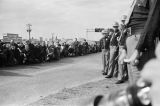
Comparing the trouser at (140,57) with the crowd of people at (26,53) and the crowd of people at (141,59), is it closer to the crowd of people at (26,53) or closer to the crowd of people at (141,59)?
the crowd of people at (141,59)

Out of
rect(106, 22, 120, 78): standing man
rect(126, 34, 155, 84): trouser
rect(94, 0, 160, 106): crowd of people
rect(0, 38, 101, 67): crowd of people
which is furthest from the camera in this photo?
rect(0, 38, 101, 67): crowd of people

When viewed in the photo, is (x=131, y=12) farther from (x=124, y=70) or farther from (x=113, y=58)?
(x=113, y=58)

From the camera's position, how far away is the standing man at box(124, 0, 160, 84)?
92.6 inches

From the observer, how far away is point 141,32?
2.71 meters

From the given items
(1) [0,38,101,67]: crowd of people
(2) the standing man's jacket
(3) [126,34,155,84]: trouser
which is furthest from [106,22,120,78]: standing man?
(1) [0,38,101,67]: crowd of people

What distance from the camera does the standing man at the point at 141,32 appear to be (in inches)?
92.6

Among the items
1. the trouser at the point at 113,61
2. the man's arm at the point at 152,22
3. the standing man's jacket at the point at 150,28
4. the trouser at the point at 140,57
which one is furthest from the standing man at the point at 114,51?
the man's arm at the point at 152,22

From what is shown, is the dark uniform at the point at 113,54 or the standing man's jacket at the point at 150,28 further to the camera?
the dark uniform at the point at 113,54

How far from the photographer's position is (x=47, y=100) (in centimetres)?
688

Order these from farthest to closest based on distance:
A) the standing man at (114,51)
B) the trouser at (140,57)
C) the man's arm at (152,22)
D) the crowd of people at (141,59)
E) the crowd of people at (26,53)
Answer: the crowd of people at (26,53), the standing man at (114,51), the trouser at (140,57), the man's arm at (152,22), the crowd of people at (141,59)

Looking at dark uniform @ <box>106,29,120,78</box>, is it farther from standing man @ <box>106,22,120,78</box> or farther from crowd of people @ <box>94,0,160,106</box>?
crowd of people @ <box>94,0,160,106</box>

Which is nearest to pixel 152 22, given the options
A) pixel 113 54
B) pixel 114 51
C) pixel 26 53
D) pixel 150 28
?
pixel 150 28

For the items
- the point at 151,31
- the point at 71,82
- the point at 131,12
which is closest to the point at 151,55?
the point at 151,31

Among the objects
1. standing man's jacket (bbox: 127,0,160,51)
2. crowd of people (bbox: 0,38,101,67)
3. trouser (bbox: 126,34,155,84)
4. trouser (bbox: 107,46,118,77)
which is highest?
standing man's jacket (bbox: 127,0,160,51)
